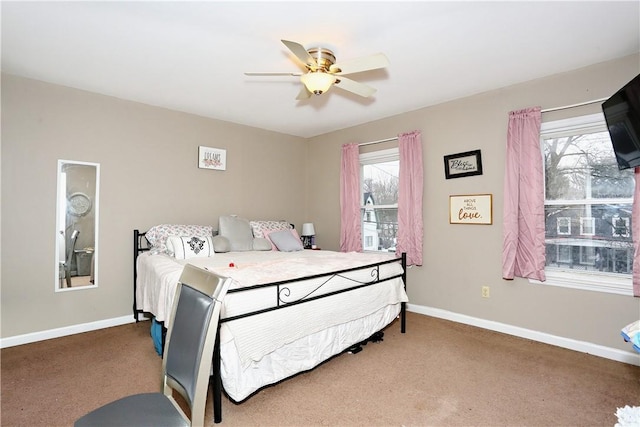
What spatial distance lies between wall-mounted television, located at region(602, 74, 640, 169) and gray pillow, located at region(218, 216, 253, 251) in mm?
3499

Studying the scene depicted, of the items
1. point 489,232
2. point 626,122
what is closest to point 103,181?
point 489,232

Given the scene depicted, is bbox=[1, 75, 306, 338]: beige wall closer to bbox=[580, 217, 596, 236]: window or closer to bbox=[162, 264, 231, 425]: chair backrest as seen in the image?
bbox=[162, 264, 231, 425]: chair backrest

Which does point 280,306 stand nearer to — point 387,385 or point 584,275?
point 387,385

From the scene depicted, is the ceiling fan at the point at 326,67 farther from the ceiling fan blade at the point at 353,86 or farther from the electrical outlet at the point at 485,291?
the electrical outlet at the point at 485,291

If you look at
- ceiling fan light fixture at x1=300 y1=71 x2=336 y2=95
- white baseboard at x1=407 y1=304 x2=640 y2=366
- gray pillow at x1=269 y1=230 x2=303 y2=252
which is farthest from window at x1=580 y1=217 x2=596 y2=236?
gray pillow at x1=269 y1=230 x2=303 y2=252

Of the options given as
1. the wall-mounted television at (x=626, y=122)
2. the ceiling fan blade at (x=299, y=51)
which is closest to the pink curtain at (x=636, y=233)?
the wall-mounted television at (x=626, y=122)

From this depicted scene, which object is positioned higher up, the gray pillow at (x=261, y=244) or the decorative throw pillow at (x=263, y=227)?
the decorative throw pillow at (x=263, y=227)

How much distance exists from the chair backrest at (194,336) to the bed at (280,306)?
0.44 m

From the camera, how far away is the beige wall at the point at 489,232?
2693 mm

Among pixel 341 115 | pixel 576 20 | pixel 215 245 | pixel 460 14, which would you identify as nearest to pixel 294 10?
pixel 460 14

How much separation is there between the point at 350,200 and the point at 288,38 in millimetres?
2527

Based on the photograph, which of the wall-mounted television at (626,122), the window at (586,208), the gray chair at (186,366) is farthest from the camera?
the window at (586,208)

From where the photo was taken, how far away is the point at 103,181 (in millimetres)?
3367

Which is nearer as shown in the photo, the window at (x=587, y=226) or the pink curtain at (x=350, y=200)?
the window at (x=587, y=226)
